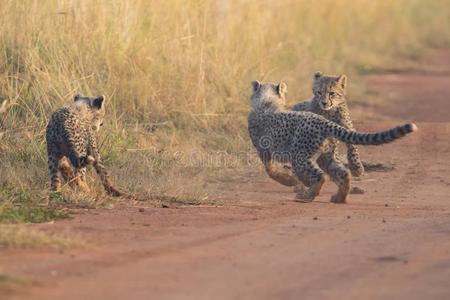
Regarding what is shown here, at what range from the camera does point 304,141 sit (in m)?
9.25

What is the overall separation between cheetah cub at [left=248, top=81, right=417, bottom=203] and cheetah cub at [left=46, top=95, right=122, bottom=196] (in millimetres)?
1553

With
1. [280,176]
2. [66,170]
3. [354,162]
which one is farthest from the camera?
[354,162]

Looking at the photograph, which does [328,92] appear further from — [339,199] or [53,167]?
[53,167]

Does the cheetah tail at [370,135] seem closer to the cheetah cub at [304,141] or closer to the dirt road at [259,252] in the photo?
the cheetah cub at [304,141]

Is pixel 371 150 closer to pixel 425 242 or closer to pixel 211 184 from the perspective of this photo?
pixel 211 184

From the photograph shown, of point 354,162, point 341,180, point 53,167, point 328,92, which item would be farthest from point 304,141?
point 53,167

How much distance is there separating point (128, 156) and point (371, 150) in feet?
9.88

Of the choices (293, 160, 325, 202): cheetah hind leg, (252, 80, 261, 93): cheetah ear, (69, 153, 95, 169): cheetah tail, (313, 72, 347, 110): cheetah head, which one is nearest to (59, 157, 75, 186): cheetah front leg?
(69, 153, 95, 169): cheetah tail

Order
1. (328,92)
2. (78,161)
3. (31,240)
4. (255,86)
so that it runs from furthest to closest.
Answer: (255,86) → (328,92) → (78,161) → (31,240)

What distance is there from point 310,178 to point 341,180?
0.80 ft

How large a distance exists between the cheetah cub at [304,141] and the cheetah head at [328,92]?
15.2 inches

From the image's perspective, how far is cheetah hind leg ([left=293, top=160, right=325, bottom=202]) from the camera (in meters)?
9.07

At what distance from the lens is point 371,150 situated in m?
12.0

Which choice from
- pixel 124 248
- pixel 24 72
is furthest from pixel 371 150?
pixel 124 248
